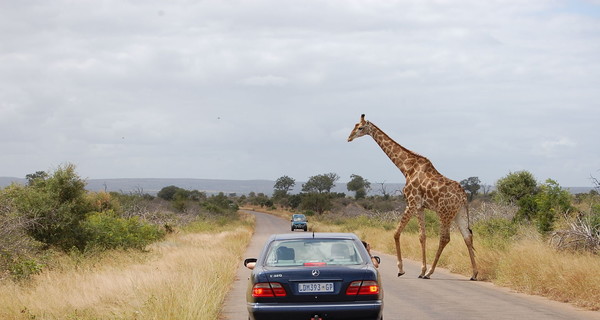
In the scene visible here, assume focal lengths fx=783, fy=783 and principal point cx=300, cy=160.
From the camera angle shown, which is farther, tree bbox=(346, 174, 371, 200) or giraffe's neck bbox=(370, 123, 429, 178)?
tree bbox=(346, 174, 371, 200)

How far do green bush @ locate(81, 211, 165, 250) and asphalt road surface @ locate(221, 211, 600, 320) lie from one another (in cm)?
943

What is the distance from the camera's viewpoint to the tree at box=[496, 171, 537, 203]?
41.2 metres

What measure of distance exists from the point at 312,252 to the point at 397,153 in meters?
10.9

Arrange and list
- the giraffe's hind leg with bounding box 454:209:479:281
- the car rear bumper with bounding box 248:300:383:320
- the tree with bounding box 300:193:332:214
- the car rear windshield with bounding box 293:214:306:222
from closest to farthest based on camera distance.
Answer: the car rear bumper with bounding box 248:300:383:320 < the giraffe's hind leg with bounding box 454:209:479:281 < the car rear windshield with bounding box 293:214:306:222 < the tree with bounding box 300:193:332:214

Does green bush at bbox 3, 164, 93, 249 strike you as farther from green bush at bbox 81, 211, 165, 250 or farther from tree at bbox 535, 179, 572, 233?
tree at bbox 535, 179, 572, 233

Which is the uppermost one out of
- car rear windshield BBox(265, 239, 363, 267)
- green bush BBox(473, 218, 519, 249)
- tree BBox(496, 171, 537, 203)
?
tree BBox(496, 171, 537, 203)

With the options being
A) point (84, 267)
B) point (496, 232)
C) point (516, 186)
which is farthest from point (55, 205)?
point (516, 186)

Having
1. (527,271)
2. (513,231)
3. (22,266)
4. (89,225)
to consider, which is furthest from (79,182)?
(527,271)

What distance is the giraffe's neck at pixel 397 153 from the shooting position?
2042cm

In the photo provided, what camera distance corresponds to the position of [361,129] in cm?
2136

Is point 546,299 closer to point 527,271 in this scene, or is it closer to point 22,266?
point 527,271

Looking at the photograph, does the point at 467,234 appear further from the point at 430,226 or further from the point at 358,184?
the point at 358,184

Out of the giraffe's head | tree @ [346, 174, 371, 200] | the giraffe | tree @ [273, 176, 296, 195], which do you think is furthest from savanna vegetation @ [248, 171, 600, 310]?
tree @ [273, 176, 296, 195]

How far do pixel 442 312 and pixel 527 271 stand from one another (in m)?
4.76
